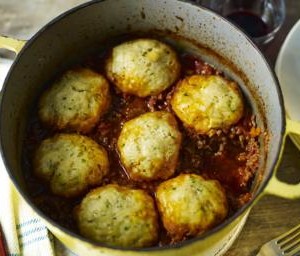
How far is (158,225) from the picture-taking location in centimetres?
141

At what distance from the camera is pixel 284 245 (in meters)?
1.52

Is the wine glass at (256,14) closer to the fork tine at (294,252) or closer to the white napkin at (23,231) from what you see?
the fork tine at (294,252)

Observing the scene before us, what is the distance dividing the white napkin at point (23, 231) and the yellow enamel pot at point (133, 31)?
13cm

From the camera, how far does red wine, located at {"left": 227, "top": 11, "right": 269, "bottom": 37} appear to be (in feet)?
6.20

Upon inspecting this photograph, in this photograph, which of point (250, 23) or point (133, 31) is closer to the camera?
point (133, 31)

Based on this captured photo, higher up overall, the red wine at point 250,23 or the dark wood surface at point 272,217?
the red wine at point 250,23

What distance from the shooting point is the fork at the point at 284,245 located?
1.50 meters

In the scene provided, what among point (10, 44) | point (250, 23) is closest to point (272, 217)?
point (250, 23)

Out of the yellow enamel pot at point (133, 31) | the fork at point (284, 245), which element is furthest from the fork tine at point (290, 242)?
the yellow enamel pot at point (133, 31)

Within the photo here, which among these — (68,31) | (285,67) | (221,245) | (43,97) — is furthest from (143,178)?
(285,67)

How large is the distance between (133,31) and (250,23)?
0.44 meters

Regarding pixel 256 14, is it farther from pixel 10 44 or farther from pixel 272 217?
pixel 10 44

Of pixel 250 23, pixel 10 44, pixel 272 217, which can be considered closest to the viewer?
pixel 10 44

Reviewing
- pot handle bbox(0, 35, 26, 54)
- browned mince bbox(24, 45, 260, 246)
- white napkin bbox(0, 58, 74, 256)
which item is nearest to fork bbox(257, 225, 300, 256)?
browned mince bbox(24, 45, 260, 246)
